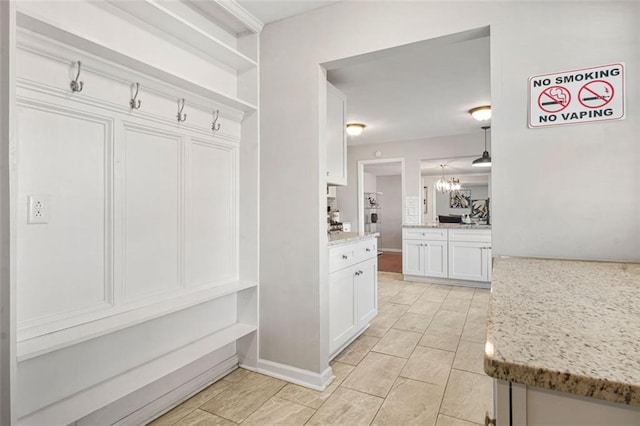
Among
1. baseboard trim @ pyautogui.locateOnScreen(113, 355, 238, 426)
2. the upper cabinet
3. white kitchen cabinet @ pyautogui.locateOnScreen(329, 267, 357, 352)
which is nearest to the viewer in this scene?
baseboard trim @ pyautogui.locateOnScreen(113, 355, 238, 426)

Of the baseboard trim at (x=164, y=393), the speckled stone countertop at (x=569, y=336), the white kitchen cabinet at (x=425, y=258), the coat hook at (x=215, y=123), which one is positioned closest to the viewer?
the speckled stone countertop at (x=569, y=336)

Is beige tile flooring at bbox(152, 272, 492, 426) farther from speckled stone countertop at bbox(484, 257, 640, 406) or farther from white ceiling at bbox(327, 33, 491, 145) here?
white ceiling at bbox(327, 33, 491, 145)

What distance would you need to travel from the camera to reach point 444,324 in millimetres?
3367

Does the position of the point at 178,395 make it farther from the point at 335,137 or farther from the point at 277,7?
the point at 277,7

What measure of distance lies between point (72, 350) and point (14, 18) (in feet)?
4.40

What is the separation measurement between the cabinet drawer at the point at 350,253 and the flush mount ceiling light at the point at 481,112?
2288 millimetres

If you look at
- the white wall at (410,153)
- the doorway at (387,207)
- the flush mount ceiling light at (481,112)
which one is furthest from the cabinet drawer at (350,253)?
the doorway at (387,207)

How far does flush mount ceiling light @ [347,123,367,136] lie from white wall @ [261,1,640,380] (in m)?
2.68

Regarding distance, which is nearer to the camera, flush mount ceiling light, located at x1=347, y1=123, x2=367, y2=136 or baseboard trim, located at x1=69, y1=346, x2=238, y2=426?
baseboard trim, located at x1=69, y1=346, x2=238, y2=426

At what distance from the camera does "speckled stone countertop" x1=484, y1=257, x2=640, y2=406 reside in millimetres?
466

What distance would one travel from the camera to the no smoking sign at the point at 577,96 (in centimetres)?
146

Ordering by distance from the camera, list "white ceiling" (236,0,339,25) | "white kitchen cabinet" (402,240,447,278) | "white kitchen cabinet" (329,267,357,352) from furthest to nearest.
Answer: "white kitchen cabinet" (402,240,447,278)
"white kitchen cabinet" (329,267,357,352)
"white ceiling" (236,0,339,25)

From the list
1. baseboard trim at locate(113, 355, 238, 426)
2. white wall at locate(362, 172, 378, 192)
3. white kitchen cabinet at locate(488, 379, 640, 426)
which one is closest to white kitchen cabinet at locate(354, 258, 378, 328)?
baseboard trim at locate(113, 355, 238, 426)

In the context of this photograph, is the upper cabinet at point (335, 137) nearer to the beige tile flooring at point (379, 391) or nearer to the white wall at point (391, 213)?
the beige tile flooring at point (379, 391)
